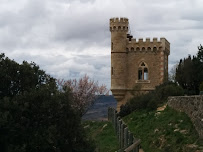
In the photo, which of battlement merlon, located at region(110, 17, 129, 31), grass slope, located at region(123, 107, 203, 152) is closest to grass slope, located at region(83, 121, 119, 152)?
grass slope, located at region(123, 107, 203, 152)

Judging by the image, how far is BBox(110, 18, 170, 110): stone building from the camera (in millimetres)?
51188

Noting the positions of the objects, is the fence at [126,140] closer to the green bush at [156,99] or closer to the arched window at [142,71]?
the green bush at [156,99]

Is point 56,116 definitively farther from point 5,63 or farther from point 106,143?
point 106,143

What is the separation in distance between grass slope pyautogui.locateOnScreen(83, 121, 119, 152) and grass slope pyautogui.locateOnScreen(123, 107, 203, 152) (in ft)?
5.75

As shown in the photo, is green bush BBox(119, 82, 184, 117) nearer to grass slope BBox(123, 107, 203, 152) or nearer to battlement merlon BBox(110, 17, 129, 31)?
grass slope BBox(123, 107, 203, 152)

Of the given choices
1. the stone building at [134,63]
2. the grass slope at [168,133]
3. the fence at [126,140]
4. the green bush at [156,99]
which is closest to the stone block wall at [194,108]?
the grass slope at [168,133]

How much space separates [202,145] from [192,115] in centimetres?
431

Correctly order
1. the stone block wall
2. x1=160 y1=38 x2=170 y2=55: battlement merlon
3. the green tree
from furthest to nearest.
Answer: x1=160 y1=38 x2=170 y2=55: battlement merlon, the green tree, the stone block wall

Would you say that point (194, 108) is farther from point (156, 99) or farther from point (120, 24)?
point (120, 24)

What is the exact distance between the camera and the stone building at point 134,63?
51.2m

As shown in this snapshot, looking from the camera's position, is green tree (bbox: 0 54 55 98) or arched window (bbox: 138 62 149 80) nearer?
green tree (bbox: 0 54 55 98)

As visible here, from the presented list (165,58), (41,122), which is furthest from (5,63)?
(165,58)

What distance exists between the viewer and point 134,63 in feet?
168

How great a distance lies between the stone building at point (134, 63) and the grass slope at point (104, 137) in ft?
28.2
